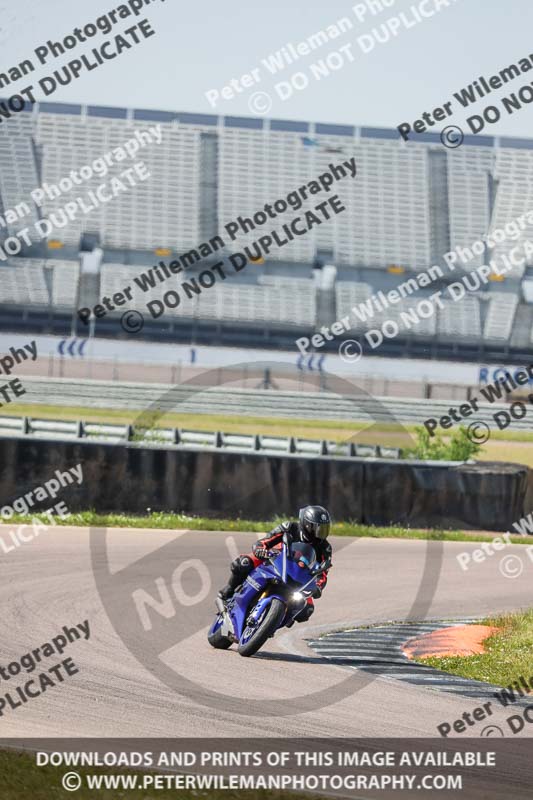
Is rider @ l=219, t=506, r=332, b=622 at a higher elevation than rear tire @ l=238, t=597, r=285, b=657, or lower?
higher

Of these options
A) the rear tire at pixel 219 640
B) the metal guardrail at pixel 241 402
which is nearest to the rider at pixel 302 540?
the rear tire at pixel 219 640

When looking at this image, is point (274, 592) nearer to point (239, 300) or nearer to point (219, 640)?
point (219, 640)

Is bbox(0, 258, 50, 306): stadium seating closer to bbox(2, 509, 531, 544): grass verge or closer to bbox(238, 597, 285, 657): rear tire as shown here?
bbox(2, 509, 531, 544): grass verge

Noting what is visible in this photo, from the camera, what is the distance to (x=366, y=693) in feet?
30.4

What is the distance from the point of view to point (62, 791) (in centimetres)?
609

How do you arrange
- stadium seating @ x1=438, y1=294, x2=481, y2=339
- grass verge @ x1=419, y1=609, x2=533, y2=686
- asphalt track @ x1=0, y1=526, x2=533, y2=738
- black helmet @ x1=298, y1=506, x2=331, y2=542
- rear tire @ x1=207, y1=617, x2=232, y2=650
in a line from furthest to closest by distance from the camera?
stadium seating @ x1=438, y1=294, x2=481, y2=339
rear tire @ x1=207, y1=617, x2=232, y2=650
grass verge @ x1=419, y1=609, x2=533, y2=686
black helmet @ x1=298, y1=506, x2=331, y2=542
asphalt track @ x1=0, y1=526, x2=533, y2=738

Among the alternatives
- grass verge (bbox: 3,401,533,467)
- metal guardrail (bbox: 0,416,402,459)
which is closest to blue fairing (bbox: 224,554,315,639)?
metal guardrail (bbox: 0,416,402,459)

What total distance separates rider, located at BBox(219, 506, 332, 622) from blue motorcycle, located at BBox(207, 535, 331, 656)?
0.06 metres

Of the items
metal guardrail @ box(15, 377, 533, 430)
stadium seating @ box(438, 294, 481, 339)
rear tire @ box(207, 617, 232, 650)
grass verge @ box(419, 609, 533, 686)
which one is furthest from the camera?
stadium seating @ box(438, 294, 481, 339)

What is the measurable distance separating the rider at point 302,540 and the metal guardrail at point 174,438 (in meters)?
12.9

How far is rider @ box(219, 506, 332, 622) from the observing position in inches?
393

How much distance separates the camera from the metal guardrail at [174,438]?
77.6 ft

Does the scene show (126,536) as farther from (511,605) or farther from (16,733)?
(16,733)

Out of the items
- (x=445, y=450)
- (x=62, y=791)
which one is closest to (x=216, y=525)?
(x=445, y=450)
